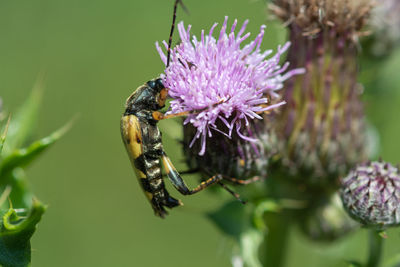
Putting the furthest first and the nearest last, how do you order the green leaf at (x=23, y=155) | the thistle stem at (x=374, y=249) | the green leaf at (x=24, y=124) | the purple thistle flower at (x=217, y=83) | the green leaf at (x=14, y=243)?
the green leaf at (x=24, y=124), the thistle stem at (x=374, y=249), the purple thistle flower at (x=217, y=83), the green leaf at (x=23, y=155), the green leaf at (x=14, y=243)

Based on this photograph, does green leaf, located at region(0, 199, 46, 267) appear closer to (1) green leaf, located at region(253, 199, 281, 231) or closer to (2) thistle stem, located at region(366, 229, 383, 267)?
(1) green leaf, located at region(253, 199, 281, 231)

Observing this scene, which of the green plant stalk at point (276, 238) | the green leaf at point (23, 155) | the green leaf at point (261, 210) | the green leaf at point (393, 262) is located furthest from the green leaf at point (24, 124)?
the green leaf at point (393, 262)

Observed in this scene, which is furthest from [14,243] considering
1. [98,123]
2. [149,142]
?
[98,123]

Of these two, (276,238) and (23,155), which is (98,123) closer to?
(276,238)

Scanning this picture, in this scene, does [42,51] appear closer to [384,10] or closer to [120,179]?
[120,179]

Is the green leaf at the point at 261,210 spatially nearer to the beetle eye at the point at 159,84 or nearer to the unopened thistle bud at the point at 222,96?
the unopened thistle bud at the point at 222,96

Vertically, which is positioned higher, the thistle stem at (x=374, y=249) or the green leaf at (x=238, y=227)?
the green leaf at (x=238, y=227)
